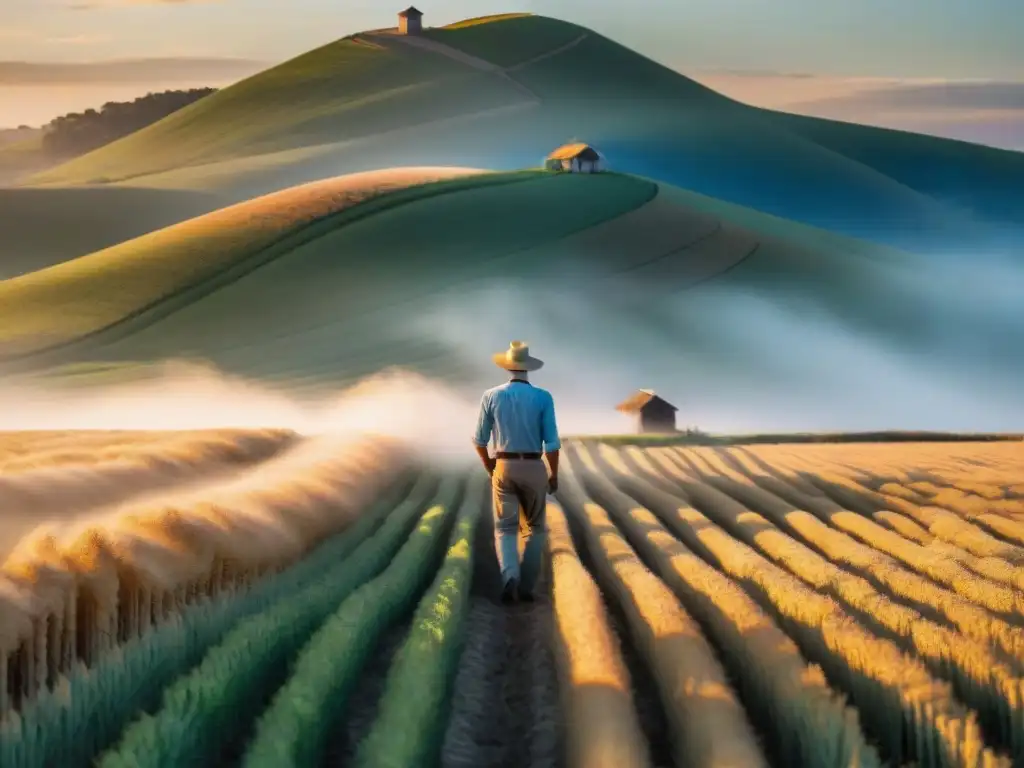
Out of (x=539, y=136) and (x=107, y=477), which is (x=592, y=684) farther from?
(x=539, y=136)

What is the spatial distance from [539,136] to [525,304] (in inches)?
2723

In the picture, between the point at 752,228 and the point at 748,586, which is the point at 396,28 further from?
the point at 748,586

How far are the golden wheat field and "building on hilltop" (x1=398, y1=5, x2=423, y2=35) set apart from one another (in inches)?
5807

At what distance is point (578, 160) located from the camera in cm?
8694

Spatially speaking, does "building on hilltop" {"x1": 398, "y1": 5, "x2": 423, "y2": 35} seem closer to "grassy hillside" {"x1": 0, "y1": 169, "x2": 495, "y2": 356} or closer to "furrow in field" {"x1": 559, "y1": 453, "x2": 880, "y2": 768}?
"grassy hillside" {"x1": 0, "y1": 169, "x2": 495, "y2": 356}

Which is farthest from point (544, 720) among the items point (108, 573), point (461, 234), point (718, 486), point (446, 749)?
point (461, 234)

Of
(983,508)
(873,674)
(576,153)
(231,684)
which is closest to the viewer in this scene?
(873,674)

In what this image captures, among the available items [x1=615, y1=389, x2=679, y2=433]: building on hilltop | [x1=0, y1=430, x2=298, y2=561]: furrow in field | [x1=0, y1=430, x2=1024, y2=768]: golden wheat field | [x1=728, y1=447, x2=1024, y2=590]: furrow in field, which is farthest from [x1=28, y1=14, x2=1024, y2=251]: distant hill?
[x1=0, y1=430, x2=1024, y2=768]: golden wheat field

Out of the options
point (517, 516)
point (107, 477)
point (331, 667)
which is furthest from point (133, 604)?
point (107, 477)

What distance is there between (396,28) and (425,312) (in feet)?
355

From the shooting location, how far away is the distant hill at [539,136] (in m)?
117

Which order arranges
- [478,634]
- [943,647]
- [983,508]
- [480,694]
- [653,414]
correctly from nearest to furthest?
[943,647]
[480,694]
[478,634]
[983,508]
[653,414]

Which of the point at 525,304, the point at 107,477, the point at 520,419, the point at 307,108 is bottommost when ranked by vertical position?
the point at 525,304

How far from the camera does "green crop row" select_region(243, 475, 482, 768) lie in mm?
6516
